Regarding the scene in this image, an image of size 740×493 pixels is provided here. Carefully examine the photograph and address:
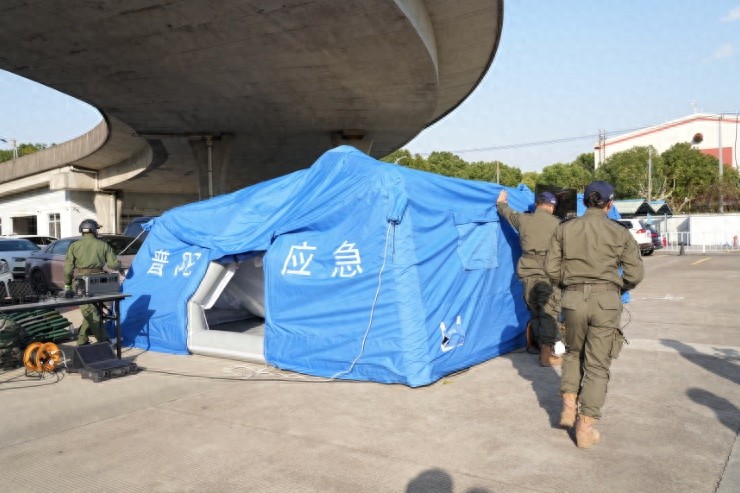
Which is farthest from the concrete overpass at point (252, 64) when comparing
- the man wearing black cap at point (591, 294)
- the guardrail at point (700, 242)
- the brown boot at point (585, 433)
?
the guardrail at point (700, 242)

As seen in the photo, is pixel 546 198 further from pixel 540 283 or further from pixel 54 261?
pixel 54 261

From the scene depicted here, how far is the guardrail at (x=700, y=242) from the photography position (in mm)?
32391

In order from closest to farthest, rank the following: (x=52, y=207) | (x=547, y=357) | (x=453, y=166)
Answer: (x=547, y=357), (x=52, y=207), (x=453, y=166)

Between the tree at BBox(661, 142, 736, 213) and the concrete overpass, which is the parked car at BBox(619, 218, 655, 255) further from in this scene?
the tree at BBox(661, 142, 736, 213)

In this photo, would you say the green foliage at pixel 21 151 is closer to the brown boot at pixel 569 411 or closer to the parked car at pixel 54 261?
the parked car at pixel 54 261

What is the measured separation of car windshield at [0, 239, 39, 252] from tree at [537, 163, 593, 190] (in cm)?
5328

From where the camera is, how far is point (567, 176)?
65625 millimetres

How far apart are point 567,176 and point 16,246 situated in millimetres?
57105

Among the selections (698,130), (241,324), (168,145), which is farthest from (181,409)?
(698,130)

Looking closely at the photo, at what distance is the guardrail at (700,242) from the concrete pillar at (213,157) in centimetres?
2294

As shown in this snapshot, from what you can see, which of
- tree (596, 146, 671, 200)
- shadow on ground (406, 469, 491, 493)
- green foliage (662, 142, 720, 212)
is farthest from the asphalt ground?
tree (596, 146, 671, 200)

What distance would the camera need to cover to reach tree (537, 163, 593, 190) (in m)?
64.7

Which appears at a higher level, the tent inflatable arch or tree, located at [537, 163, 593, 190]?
tree, located at [537, 163, 593, 190]

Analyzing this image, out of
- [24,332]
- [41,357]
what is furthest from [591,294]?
[24,332]
